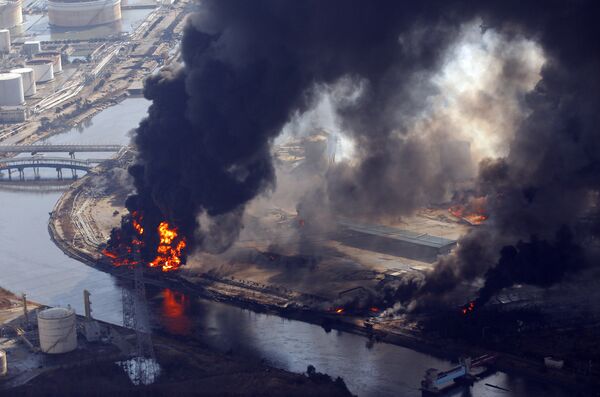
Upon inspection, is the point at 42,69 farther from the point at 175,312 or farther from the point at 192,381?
the point at 192,381

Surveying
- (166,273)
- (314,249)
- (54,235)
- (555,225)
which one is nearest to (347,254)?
(314,249)

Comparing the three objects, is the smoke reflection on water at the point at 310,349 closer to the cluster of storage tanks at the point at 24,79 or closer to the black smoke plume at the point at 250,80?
the black smoke plume at the point at 250,80

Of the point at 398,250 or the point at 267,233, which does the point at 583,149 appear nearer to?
the point at 398,250

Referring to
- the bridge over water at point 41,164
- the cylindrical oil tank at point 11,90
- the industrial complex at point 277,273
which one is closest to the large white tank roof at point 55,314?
the industrial complex at point 277,273

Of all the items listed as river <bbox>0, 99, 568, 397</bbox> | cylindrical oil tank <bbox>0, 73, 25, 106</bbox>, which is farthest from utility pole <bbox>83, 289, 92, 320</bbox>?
cylindrical oil tank <bbox>0, 73, 25, 106</bbox>

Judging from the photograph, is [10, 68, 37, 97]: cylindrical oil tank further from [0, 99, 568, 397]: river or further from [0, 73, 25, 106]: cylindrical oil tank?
[0, 99, 568, 397]: river
